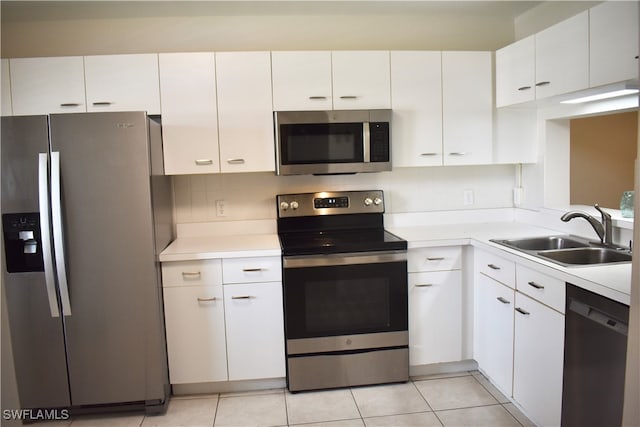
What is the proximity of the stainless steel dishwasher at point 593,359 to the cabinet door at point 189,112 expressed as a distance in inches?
79.5

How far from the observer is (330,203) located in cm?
308

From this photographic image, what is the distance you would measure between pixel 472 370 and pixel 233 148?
201 centimetres

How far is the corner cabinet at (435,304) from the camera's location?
2.75 m

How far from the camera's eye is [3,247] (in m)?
2.37

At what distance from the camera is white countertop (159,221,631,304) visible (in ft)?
6.01

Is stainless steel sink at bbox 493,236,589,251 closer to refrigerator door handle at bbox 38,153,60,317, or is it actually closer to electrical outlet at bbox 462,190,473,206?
electrical outlet at bbox 462,190,473,206

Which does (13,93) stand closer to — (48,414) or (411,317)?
(48,414)

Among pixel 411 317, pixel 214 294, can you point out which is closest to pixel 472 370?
pixel 411 317

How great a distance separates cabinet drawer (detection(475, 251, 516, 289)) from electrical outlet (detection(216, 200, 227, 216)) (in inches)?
63.4

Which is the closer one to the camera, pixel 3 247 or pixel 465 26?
pixel 3 247

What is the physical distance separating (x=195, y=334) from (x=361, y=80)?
1.79 metres

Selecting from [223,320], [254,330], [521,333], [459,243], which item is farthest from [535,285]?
[223,320]

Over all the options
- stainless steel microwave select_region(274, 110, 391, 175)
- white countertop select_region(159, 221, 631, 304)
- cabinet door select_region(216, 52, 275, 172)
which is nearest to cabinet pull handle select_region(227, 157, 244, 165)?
cabinet door select_region(216, 52, 275, 172)

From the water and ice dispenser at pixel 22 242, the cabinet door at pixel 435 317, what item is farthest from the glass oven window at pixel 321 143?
the water and ice dispenser at pixel 22 242
